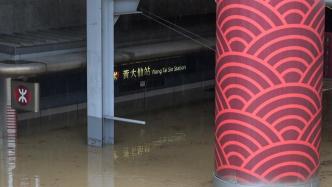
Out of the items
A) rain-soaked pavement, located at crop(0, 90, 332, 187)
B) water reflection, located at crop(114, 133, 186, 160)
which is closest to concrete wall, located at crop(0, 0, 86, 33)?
rain-soaked pavement, located at crop(0, 90, 332, 187)

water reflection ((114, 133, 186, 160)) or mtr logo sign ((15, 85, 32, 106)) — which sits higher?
mtr logo sign ((15, 85, 32, 106))

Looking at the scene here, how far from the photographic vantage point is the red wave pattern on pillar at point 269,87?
1184cm

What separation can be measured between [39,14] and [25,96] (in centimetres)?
352

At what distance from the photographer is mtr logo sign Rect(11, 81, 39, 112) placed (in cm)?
1734

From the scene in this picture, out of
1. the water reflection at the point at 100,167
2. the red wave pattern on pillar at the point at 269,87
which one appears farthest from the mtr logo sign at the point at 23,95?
the red wave pattern on pillar at the point at 269,87

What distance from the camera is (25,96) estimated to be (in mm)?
17547

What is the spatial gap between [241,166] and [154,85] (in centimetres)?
1147

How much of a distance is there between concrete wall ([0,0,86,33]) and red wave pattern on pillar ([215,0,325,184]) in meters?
8.51

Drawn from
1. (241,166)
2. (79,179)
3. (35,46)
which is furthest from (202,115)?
(241,166)

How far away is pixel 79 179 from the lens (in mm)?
14930

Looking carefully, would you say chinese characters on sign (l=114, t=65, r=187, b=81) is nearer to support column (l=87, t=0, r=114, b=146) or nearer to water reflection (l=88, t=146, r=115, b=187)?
support column (l=87, t=0, r=114, b=146)

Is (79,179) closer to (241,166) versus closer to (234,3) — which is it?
(241,166)

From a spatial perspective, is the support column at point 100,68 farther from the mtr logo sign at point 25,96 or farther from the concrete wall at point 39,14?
the concrete wall at point 39,14

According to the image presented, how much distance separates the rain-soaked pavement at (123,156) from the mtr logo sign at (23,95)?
96cm
